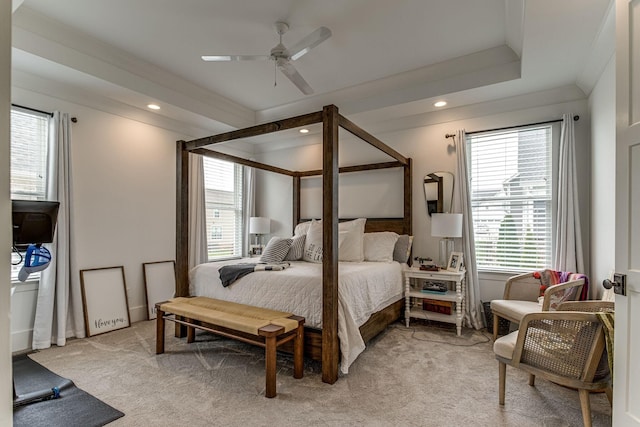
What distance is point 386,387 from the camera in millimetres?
2369

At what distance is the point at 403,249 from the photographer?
4148mm

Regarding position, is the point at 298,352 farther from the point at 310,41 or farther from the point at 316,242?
the point at 310,41

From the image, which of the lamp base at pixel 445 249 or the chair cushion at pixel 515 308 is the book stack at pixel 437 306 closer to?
the lamp base at pixel 445 249

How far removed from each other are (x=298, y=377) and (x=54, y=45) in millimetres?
3541

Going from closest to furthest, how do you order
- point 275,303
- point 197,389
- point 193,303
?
point 197,389
point 275,303
point 193,303

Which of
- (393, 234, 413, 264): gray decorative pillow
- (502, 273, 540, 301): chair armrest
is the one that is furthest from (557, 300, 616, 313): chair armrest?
(393, 234, 413, 264): gray decorative pillow

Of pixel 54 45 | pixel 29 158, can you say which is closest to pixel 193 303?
pixel 29 158

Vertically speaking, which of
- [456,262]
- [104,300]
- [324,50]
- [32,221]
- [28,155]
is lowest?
[104,300]

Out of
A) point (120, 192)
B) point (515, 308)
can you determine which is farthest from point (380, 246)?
point (120, 192)

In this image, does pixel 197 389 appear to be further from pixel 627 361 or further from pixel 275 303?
pixel 627 361

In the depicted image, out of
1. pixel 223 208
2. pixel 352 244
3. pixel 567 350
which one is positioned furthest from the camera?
pixel 223 208

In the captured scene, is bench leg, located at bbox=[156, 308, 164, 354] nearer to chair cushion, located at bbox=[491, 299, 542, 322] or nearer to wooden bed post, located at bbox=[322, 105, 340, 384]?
wooden bed post, located at bbox=[322, 105, 340, 384]

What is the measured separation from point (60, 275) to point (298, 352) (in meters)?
2.59

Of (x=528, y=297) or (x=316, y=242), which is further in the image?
(x=316, y=242)
